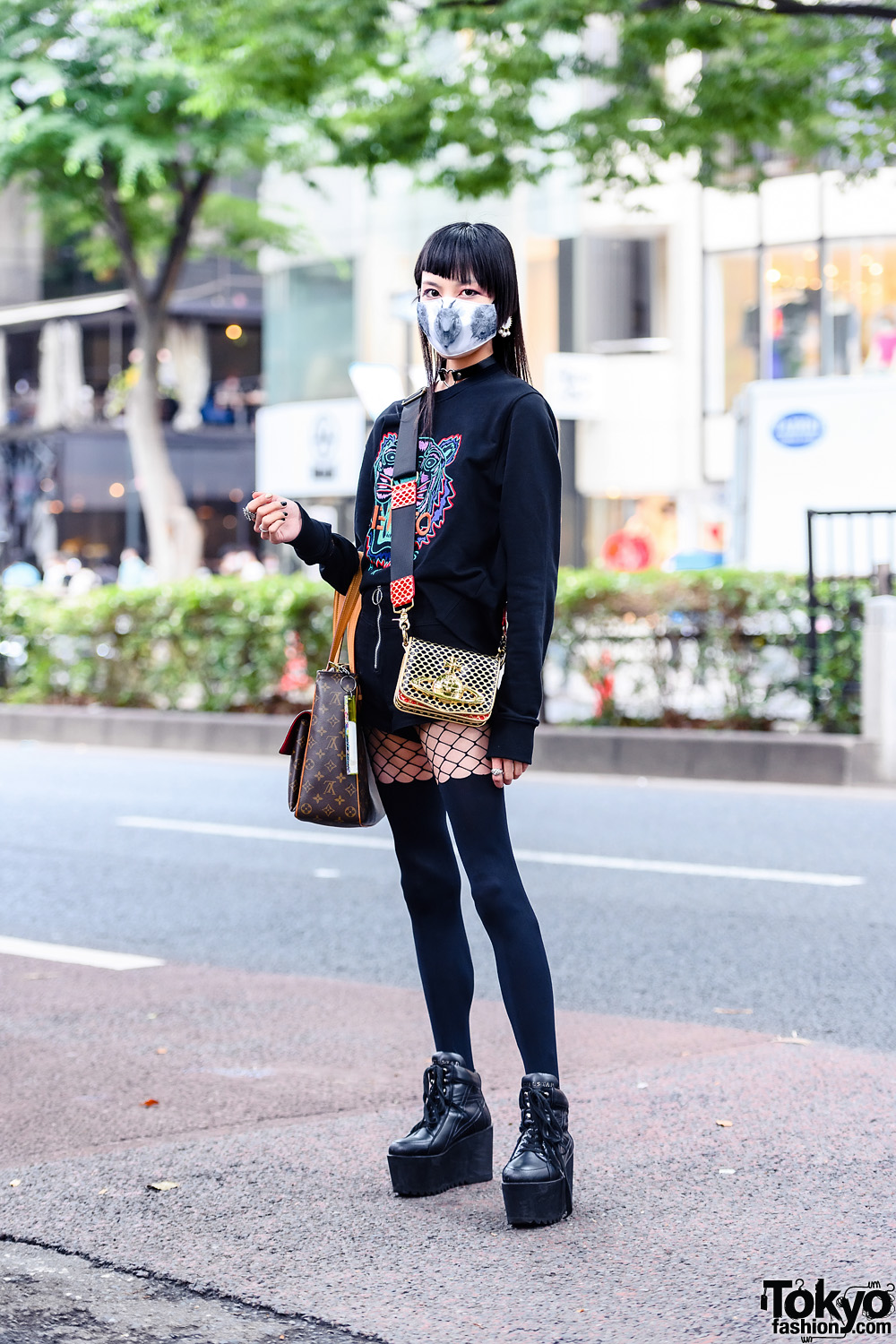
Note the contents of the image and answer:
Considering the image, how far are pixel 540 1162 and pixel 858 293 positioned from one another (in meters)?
27.7

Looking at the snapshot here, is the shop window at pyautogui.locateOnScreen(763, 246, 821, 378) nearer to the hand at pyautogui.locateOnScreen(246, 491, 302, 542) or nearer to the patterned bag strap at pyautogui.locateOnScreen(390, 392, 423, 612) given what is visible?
the patterned bag strap at pyautogui.locateOnScreen(390, 392, 423, 612)

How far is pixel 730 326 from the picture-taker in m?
30.2

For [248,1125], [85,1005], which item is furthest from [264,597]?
[248,1125]

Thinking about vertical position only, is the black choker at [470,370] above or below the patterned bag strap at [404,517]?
above

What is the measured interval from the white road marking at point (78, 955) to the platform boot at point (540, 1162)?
3095 millimetres

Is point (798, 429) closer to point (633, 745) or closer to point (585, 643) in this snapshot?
point (585, 643)

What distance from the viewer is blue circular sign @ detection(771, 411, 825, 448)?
17.6 metres

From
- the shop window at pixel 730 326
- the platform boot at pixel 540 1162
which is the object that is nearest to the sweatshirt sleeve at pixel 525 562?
the platform boot at pixel 540 1162

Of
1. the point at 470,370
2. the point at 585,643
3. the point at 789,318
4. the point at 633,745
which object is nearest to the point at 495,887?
the point at 470,370

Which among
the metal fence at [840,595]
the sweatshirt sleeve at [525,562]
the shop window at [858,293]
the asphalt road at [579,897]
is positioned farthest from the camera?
the shop window at [858,293]

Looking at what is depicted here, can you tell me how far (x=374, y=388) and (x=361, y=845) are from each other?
3.64 metres

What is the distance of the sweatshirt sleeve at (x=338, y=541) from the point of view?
3514mm

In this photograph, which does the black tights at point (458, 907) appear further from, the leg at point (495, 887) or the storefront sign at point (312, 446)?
the storefront sign at point (312, 446)

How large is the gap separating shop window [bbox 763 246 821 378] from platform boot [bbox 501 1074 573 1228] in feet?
89.9
